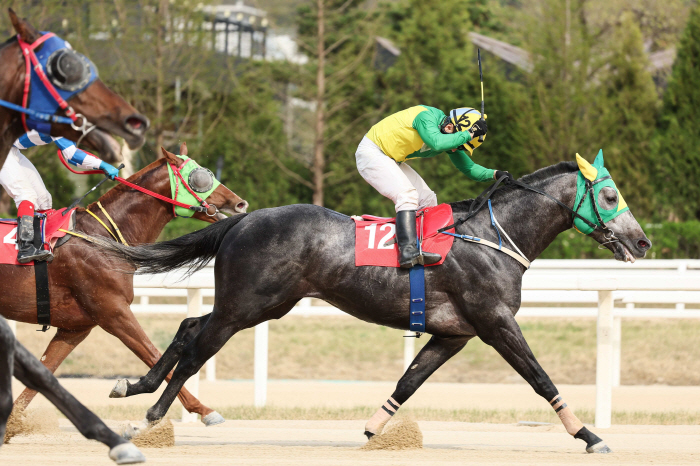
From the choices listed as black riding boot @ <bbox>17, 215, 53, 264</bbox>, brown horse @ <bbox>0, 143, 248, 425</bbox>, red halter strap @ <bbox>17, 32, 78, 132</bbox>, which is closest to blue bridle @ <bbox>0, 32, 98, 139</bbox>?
red halter strap @ <bbox>17, 32, 78, 132</bbox>

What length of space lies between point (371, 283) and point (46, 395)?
189cm

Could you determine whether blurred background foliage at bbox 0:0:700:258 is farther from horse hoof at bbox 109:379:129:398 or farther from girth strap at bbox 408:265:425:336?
girth strap at bbox 408:265:425:336

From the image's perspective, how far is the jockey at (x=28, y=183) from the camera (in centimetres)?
501

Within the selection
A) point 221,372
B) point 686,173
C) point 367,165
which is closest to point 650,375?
point 221,372

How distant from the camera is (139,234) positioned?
5527 millimetres

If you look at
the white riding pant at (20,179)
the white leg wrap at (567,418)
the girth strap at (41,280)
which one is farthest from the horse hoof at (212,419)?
the white leg wrap at (567,418)

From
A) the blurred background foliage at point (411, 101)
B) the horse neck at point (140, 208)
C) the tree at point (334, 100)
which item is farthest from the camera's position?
the tree at point (334, 100)

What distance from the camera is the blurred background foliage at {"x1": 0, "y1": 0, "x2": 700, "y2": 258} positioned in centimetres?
1579

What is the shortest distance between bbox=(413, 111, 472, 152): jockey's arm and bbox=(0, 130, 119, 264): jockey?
203cm

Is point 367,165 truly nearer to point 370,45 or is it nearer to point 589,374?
point 589,374

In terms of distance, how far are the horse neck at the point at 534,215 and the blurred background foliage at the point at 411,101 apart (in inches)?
388

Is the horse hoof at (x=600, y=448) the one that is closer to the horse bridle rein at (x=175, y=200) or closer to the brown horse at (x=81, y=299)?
the brown horse at (x=81, y=299)

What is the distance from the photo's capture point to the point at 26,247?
501 cm

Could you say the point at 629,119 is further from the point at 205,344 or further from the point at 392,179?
the point at 205,344
